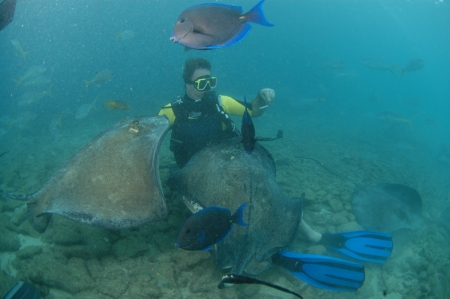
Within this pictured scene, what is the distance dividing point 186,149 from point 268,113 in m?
15.0

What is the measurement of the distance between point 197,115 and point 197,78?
69 cm

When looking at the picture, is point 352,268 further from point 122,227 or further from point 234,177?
point 122,227

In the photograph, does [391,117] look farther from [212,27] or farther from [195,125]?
[212,27]

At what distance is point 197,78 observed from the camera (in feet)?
13.6

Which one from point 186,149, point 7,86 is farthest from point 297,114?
point 7,86

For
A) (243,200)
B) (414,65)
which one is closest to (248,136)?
(243,200)

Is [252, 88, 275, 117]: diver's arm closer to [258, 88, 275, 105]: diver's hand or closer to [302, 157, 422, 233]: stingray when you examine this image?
[258, 88, 275, 105]: diver's hand

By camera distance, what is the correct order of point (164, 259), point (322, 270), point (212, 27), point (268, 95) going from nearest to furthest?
point (212, 27) → point (322, 270) → point (164, 259) → point (268, 95)

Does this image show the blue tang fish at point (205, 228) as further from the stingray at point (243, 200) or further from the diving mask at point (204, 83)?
the diving mask at point (204, 83)

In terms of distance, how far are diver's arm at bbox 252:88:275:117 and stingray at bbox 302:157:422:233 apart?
2790 mm

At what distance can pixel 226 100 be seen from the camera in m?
4.97

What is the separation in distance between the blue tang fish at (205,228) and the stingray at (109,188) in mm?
245

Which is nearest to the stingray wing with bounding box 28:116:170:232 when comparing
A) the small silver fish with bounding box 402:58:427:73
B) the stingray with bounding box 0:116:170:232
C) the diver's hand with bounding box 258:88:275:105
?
the stingray with bounding box 0:116:170:232

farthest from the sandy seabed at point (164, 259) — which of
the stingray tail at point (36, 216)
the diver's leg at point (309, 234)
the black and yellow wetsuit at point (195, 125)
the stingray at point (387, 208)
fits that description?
the stingray tail at point (36, 216)
